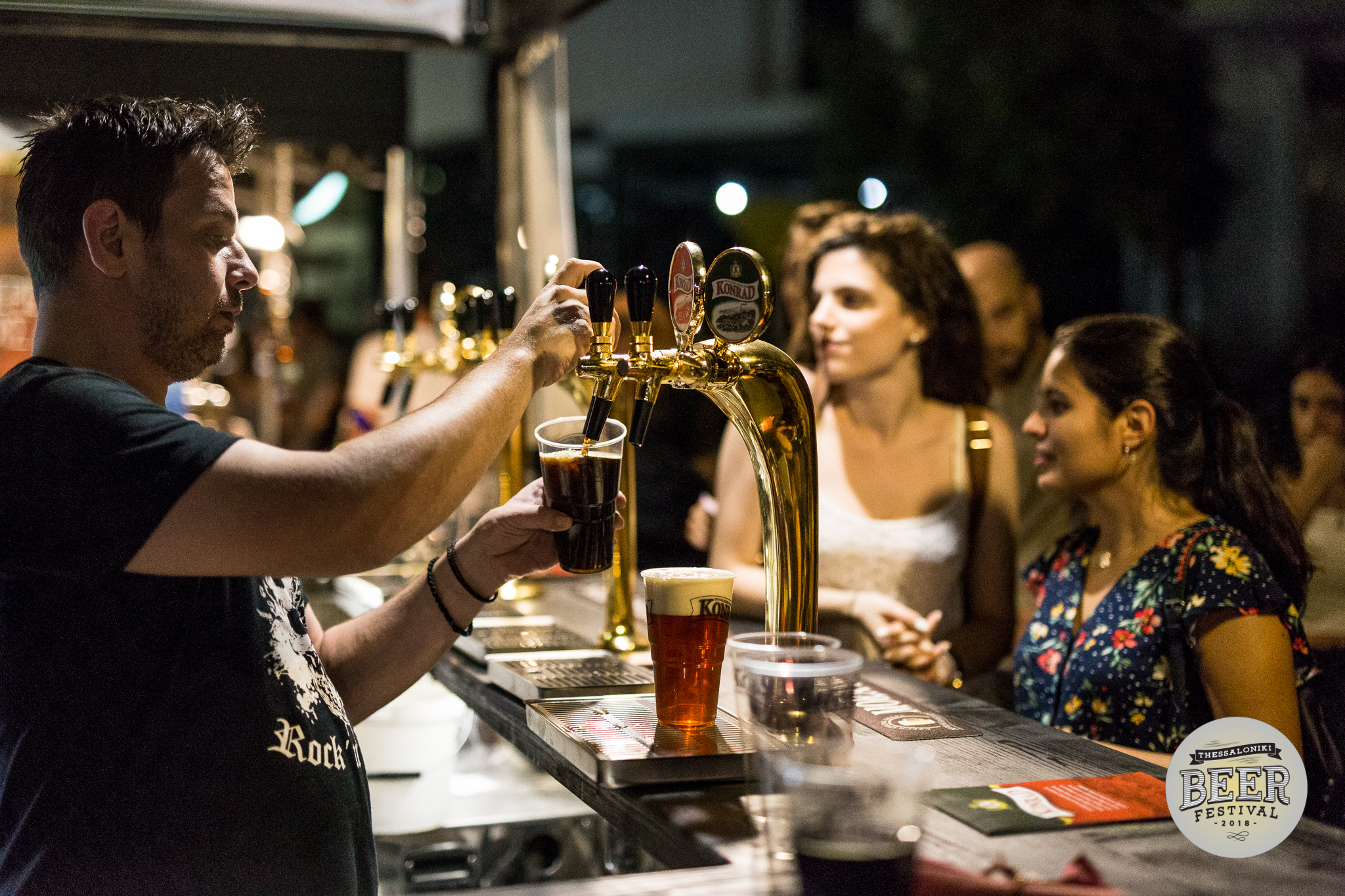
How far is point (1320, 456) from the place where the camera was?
2.55 meters

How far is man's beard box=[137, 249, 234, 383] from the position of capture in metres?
1.26

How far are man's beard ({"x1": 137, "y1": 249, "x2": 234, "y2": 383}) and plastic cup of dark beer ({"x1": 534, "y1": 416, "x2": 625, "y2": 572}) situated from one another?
1.31ft

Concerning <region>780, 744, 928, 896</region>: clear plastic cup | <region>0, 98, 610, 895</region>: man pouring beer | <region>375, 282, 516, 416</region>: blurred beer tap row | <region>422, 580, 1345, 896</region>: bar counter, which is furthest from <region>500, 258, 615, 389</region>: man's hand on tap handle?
<region>375, 282, 516, 416</region>: blurred beer tap row

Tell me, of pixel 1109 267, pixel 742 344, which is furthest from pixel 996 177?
pixel 742 344

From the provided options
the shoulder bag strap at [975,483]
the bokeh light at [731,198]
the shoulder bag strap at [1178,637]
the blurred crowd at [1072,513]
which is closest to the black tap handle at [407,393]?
the blurred crowd at [1072,513]

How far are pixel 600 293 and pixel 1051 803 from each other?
731 mm

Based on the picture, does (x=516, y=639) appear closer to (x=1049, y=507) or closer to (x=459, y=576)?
(x=459, y=576)

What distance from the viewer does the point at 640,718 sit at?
1364mm

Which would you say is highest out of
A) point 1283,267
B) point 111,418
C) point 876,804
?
point 1283,267

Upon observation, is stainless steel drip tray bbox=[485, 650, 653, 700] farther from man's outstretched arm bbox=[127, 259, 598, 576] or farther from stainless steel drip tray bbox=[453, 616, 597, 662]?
man's outstretched arm bbox=[127, 259, 598, 576]

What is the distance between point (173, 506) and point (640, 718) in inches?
23.1

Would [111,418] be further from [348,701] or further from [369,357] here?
[369,357]

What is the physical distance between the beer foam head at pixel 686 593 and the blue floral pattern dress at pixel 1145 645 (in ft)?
2.99

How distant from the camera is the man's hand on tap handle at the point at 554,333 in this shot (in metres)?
1.30
